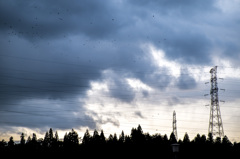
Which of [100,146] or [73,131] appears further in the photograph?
[73,131]

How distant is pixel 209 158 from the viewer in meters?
75.4

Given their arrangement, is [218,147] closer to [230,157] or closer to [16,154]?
[230,157]

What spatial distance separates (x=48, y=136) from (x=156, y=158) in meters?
120

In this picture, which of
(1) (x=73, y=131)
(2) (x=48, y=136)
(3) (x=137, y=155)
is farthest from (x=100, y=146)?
(2) (x=48, y=136)

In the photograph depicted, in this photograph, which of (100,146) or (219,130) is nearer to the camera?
(219,130)

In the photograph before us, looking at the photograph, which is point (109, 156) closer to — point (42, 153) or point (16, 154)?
point (42, 153)

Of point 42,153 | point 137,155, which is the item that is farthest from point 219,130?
point 42,153

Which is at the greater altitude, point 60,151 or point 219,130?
point 219,130

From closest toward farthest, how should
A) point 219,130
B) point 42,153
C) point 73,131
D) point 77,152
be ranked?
point 219,130 → point 77,152 → point 42,153 → point 73,131

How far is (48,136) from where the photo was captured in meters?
182

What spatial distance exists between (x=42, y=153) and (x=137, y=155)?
3369 cm

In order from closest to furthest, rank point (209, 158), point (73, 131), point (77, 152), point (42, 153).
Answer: point (209, 158), point (77, 152), point (42, 153), point (73, 131)

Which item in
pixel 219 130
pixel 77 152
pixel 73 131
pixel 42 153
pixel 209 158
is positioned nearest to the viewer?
pixel 219 130

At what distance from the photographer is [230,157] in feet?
251
